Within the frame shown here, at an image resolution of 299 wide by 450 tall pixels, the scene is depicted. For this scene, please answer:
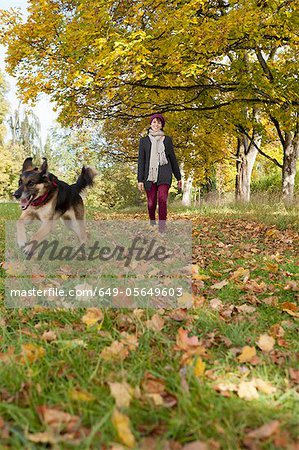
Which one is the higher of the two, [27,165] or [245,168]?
[245,168]

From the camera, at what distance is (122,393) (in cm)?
178

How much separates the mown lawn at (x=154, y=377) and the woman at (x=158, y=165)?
11.8ft

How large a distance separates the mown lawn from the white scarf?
3775mm

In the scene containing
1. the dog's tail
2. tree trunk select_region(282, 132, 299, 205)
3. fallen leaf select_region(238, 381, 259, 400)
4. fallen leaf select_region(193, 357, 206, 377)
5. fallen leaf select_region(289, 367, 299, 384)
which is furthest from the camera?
tree trunk select_region(282, 132, 299, 205)

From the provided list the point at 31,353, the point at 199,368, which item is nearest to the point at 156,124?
the point at 31,353

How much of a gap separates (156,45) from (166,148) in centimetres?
253

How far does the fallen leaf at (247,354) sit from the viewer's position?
7.55 feet

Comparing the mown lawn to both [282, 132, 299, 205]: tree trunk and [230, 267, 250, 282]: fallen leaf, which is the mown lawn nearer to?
[230, 267, 250, 282]: fallen leaf

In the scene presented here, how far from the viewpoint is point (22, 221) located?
512cm

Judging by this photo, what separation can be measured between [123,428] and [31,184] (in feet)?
13.4

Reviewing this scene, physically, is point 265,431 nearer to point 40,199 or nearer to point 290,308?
point 290,308

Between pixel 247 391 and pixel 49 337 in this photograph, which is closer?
pixel 247 391

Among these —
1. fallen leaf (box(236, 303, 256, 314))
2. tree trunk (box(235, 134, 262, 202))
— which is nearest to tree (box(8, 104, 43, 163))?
Result: tree trunk (box(235, 134, 262, 202))

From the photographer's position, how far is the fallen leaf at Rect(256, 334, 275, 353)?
247cm
